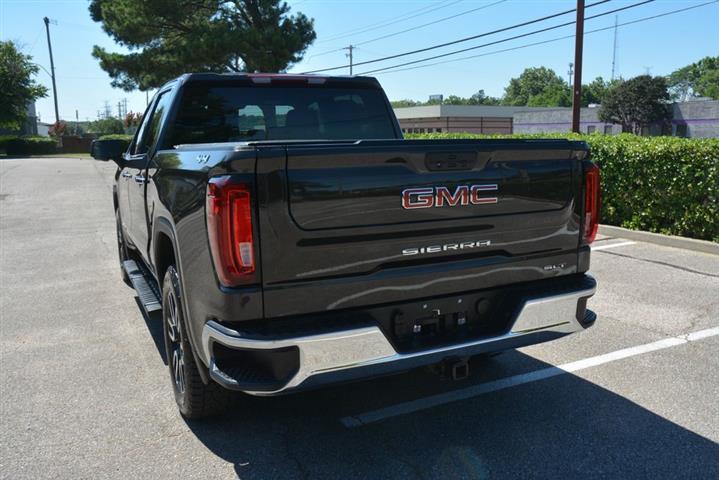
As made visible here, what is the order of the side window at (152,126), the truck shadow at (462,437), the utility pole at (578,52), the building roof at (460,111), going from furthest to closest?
the building roof at (460,111) → the utility pole at (578,52) → the side window at (152,126) → the truck shadow at (462,437)

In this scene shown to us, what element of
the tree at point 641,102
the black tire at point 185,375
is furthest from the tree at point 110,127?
the black tire at point 185,375

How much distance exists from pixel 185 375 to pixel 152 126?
2463mm

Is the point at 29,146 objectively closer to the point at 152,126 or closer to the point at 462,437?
the point at 152,126

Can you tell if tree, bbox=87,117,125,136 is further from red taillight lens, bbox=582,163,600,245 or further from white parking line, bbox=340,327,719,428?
red taillight lens, bbox=582,163,600,245

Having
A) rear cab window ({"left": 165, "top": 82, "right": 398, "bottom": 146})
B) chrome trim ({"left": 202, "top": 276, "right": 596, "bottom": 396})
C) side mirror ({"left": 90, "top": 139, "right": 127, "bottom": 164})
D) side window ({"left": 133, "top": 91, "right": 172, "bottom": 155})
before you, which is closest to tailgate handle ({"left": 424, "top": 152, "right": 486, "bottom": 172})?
chrome trim ({"left": 202, "top": 276, "right": 596, "bottom": 396})

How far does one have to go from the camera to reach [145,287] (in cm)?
455

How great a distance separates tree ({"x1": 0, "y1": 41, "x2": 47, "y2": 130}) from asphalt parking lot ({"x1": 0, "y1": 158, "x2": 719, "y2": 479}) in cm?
5041

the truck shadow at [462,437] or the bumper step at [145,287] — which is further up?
the bumper step at [145,287]

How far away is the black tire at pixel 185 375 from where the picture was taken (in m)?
3.30

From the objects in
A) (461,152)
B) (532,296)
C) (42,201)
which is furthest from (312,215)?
(42,201)

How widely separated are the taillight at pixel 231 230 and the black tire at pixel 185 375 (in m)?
0.73

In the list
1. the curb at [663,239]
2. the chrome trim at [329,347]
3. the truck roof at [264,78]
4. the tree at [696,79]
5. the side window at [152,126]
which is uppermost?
the tree at [696,79]

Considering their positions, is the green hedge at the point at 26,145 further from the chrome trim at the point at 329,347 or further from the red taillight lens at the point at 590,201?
the red taillight lens at the point at 590,201

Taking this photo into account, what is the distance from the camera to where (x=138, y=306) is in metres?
6.11
